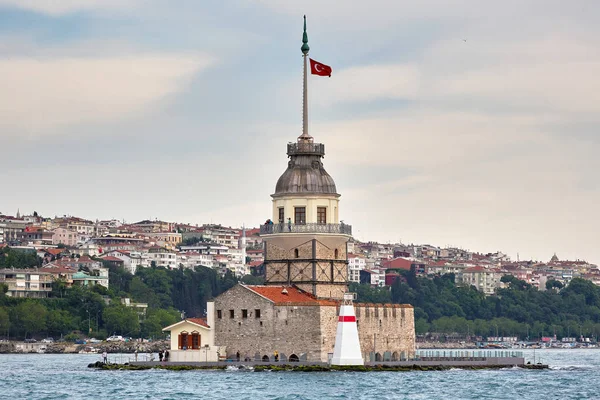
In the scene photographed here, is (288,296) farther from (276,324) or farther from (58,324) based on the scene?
(58,324)

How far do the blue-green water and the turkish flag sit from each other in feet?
53.5

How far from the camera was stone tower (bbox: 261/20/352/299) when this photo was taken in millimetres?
81000

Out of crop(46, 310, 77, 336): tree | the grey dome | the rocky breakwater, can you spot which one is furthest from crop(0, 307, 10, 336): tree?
the grey dome

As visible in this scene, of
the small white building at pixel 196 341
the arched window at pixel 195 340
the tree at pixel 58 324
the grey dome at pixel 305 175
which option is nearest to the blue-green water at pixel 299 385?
the small white building at pixel 196 341

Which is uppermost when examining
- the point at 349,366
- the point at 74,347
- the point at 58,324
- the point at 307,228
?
the point at 307,228

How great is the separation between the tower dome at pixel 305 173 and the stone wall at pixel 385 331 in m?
6.70

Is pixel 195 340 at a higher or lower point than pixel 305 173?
lower

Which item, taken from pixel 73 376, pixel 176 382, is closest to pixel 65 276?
pixel 73 376

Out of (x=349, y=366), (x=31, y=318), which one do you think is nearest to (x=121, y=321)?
(x=31, y=318)

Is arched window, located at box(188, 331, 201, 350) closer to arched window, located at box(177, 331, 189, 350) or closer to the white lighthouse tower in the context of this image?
arched window, located at box(177, 331, 189, 350)

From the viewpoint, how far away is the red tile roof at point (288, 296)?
7612cm

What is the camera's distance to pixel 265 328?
7650cm

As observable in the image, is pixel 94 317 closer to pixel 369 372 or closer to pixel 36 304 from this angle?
pixel 36 304

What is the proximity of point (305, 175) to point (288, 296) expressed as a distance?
7175 millimetres
